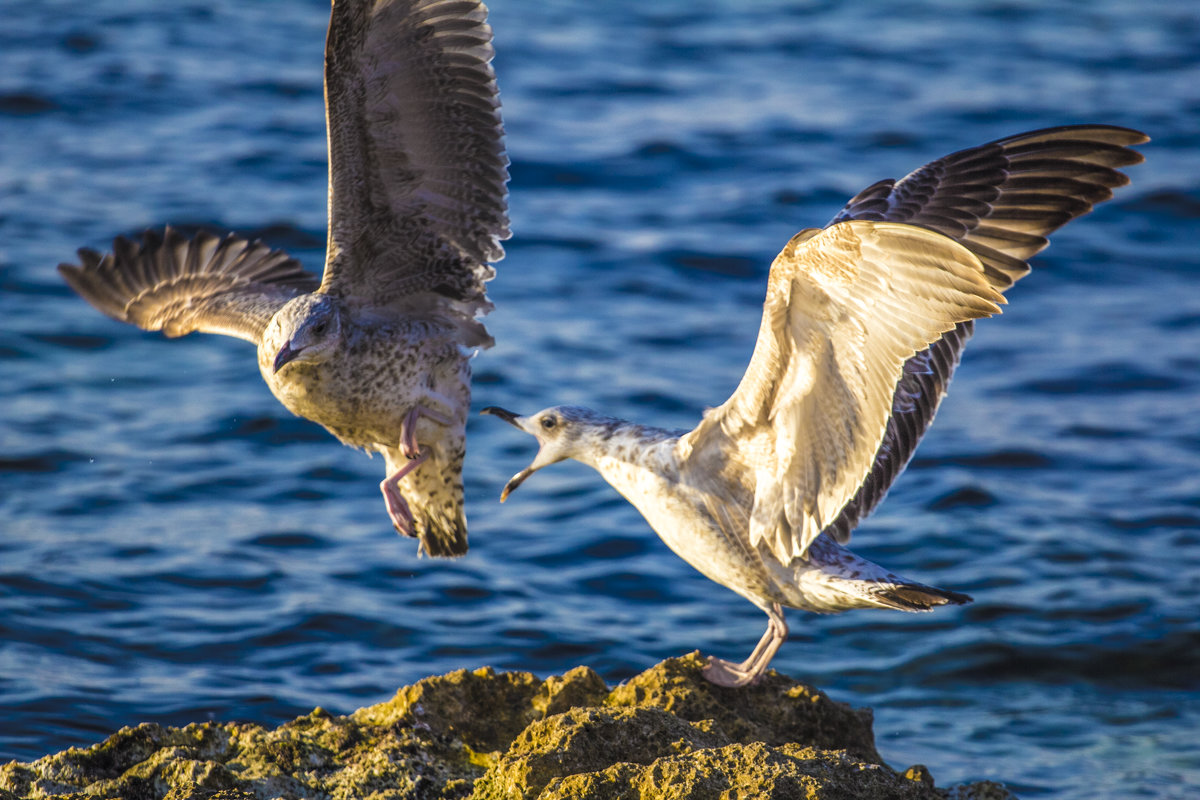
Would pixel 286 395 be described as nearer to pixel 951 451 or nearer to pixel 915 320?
pixel 915 320

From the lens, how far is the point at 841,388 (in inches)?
182

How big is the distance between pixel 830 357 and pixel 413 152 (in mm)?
2146

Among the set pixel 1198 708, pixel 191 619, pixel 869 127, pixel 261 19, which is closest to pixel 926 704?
pixel 1198 708

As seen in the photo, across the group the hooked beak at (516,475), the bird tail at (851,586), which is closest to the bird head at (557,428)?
the hooked beak at (516,475)

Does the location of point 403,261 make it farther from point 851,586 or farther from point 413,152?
point 851,586

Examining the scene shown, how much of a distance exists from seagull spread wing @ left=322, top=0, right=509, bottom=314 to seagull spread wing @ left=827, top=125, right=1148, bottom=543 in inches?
65.3

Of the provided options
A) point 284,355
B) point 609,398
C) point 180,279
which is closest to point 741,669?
point 284,355

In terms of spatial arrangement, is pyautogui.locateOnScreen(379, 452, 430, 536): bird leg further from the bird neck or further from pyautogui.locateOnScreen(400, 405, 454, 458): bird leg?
the bird neck

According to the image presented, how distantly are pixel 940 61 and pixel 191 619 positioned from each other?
36.4 feet

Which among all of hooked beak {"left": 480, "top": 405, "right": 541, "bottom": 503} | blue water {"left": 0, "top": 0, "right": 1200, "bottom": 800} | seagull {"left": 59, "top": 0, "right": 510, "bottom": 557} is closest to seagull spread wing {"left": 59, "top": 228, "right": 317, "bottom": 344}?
seagull {"left": 59, "top": 0, "right": 510, "bottom": 557}

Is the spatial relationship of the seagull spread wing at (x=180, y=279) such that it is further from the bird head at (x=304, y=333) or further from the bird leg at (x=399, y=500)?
the bird leg at (x=399, y=500)

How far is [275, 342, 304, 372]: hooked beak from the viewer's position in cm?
554

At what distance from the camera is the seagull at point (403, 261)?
5.62 m

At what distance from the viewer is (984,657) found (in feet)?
22.9
